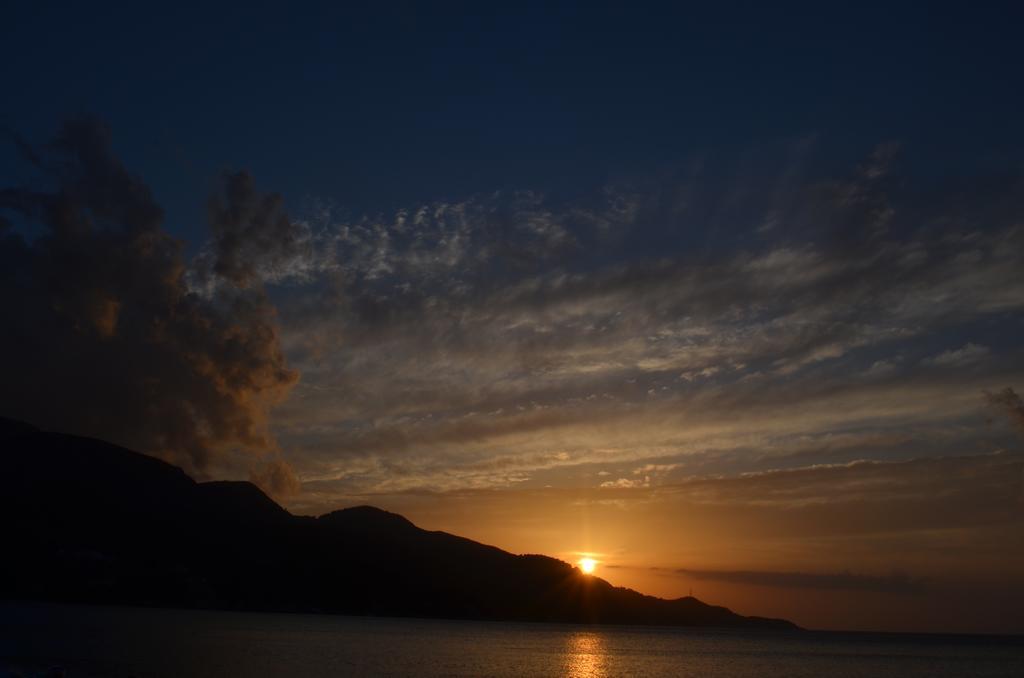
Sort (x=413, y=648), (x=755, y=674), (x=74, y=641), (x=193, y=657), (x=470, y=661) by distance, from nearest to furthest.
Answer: (x=193, y=657)
(x=74, y=641)
(x=470, y=661)
(x=755, y=674)
(x=413, y=648)

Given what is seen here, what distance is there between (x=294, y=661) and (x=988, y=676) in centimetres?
15119

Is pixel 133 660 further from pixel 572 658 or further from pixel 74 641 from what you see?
pixel 572 658

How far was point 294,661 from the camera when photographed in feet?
401

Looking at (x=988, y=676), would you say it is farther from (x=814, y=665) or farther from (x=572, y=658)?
(x=572, y=658)

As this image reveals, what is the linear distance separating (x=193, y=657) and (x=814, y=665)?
14387 cm

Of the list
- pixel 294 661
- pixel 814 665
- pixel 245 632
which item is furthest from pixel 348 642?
pixel 814 665

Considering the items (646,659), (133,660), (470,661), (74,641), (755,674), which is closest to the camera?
(133,660)

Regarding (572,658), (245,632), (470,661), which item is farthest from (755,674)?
(245,632)

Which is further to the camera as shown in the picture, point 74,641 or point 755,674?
point 755,674

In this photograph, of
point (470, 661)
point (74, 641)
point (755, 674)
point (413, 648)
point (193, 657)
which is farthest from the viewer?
point (413, 648)

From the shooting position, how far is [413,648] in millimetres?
170000

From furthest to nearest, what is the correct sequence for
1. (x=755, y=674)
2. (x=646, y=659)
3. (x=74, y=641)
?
(x=646, y=659), (x=755, y=674), (x=74, y=641)

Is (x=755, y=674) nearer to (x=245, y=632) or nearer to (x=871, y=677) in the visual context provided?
(x=871, y=677)

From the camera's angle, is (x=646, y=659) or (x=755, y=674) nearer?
(x=755, y=674)
